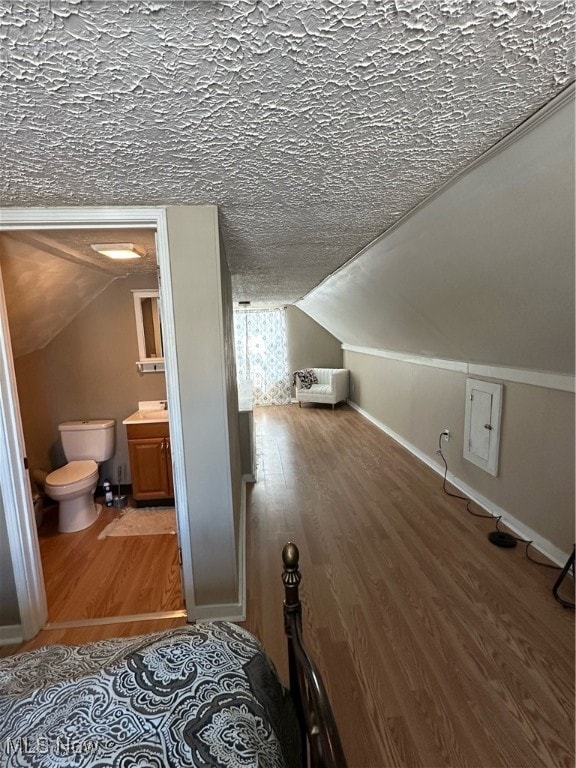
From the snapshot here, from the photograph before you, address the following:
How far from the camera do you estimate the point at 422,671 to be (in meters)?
1.60

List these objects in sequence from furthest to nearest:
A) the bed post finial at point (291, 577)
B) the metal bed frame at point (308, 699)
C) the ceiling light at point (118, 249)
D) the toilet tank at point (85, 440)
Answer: the toilet tank at point (85, 440)
the ceiling light at point (118, 249)
the bed post finial at point (291, 577)
the metal bed frame at point (308, 699)

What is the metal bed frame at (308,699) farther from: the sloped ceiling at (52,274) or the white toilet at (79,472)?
the white toilet at (79,472)

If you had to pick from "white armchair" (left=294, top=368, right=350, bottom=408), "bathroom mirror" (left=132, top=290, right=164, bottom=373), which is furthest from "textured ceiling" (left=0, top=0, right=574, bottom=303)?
"white armchair" (left=294, top=368, right=350, bottom=408)

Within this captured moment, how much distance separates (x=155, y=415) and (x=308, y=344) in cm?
467

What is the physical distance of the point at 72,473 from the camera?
9.66 ft

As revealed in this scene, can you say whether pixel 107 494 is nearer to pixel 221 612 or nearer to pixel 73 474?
pixel 73 474

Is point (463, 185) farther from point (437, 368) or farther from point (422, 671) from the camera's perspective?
point (437, 368)

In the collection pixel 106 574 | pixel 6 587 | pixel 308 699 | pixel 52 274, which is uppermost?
pixel 52 274

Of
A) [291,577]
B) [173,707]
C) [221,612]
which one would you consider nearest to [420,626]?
[221,612]

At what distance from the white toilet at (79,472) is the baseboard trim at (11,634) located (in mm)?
1058

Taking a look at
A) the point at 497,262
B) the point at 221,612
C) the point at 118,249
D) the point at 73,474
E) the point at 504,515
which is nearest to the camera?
the point at 497,262

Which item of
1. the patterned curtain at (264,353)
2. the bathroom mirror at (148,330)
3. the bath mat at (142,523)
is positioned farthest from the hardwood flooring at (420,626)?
the patterned curtain at (264,353)

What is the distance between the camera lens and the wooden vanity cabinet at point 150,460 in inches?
124

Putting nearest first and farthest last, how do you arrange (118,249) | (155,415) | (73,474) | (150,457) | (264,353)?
(118,249) < (73,474) < (150,457) < (155,415) < (264,353)
